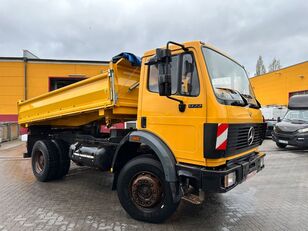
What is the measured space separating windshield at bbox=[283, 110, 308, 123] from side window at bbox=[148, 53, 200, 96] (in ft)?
32.7

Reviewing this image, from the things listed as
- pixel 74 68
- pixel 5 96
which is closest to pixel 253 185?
pixel 74 68

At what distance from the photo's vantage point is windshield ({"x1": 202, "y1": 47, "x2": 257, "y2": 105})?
4.03 metres

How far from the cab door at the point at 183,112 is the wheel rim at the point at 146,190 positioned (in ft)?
1.79

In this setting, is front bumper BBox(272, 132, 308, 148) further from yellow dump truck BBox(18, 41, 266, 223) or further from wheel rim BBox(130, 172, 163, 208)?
wheel rim BBox(130, 172, 163, 208)

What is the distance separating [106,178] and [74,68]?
473 inches

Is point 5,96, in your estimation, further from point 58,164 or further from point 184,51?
point 184,51

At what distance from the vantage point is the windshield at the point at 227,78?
4.03 m

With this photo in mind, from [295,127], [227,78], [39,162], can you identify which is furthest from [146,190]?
[295,127]

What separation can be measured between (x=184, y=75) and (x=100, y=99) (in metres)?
1.80

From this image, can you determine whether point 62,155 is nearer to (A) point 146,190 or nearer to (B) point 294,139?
(A) point 146,190

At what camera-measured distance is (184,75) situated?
13.2 ft

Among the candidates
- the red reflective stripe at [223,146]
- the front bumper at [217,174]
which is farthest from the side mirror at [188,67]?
the front bumper at [217,174]

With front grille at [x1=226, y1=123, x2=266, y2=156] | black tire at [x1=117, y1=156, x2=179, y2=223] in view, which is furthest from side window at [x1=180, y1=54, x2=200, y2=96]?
black tire at [x1=117, y1=156, x2=179, y2=223]

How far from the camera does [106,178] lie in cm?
711
